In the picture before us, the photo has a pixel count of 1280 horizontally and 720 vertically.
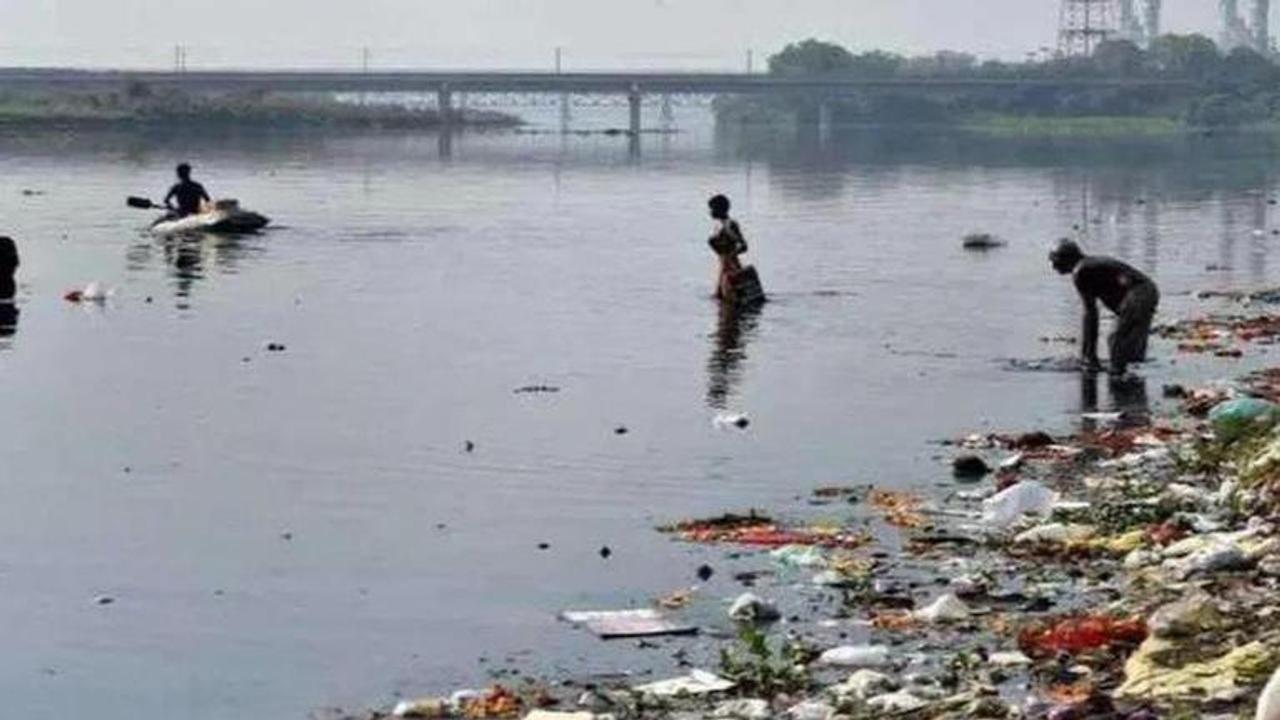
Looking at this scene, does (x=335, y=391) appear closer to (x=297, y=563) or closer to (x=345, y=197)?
(x=297, y=563)

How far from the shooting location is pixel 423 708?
12031mm

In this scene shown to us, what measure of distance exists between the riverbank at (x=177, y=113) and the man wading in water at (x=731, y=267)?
124114 mm

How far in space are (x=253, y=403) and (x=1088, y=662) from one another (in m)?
12.3

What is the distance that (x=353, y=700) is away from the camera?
12344 mm

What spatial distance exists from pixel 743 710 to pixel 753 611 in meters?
2.12

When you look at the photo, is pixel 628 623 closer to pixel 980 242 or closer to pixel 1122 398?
pixel 1122 398

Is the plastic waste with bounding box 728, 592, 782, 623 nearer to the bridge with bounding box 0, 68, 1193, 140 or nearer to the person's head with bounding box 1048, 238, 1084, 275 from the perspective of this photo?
the person's head with bounding box 1048, 238, 1084, 275

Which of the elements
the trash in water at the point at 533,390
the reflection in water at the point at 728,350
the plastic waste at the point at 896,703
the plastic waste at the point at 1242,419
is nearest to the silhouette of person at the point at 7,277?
the reflection in water at the point at 728,350

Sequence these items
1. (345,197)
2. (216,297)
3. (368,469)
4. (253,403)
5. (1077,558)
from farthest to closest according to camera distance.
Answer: (345,197), (216,297), (253,403), (368,469), (1077,558)

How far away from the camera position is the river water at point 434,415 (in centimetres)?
1370

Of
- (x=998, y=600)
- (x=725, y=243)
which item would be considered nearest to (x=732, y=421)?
(x=998, y=600)

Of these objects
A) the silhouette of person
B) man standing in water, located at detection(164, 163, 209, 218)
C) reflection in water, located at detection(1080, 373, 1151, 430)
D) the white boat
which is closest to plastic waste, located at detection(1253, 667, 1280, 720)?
reflection in water, located at detection(1080, 373, 1151, 430)

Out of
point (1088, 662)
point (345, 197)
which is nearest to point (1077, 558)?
point (1088, 662)

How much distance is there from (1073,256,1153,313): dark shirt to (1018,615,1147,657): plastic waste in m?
→ 11.1
